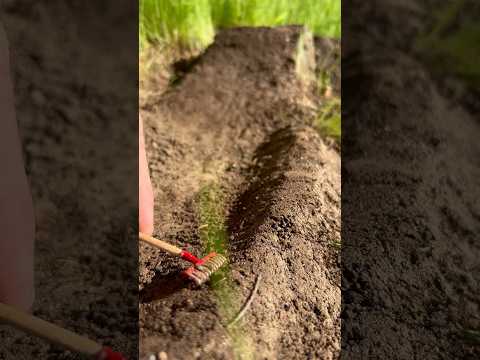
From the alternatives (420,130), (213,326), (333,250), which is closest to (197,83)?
(420,130)

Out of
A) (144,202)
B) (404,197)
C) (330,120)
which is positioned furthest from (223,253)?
(330,120)

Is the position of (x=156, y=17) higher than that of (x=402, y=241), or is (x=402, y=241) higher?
(x=156, y=17)

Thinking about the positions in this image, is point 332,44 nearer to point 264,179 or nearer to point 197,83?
point 197,83

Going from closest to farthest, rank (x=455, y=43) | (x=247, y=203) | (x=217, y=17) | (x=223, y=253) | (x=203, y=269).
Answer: (x=203, y=269) → (x=223, y=253) → (x=247, y=203) → (x=455, y=43) → (x=217, y=17)

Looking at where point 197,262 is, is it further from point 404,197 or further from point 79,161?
point 79,161

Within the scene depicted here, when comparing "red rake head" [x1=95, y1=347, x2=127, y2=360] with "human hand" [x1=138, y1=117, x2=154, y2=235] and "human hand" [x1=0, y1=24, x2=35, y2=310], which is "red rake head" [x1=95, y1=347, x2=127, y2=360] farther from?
"human hand" [x1=138, y1=117, x2=154, y2=235]

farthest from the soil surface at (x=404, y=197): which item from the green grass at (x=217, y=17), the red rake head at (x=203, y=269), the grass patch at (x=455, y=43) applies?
the red rake head at (x=203, y=269)
